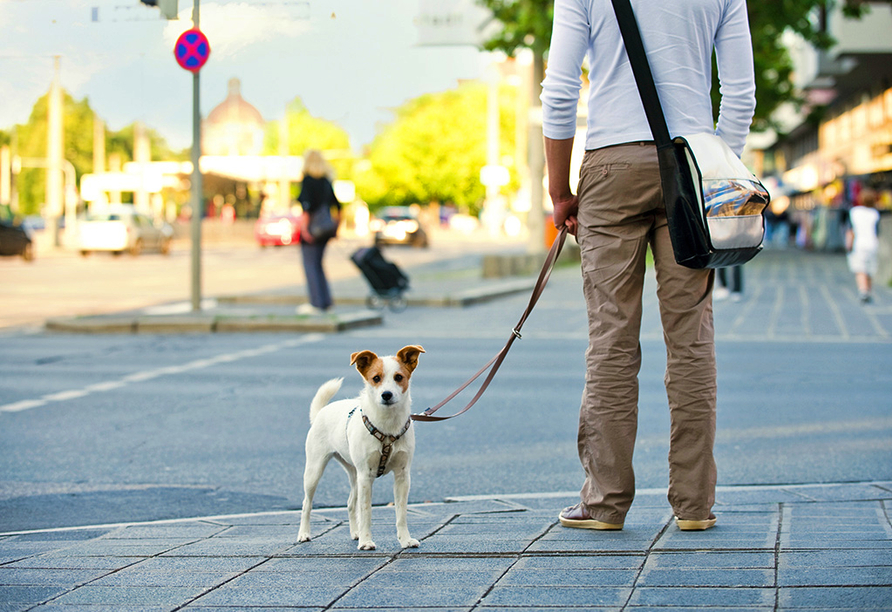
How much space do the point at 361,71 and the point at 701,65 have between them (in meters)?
3.22

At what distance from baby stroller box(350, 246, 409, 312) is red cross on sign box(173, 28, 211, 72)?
13.6 ft

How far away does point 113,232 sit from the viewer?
39812mm

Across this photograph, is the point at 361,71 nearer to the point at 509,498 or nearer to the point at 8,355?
the point at 509,498

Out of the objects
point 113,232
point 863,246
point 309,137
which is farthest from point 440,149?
point 863,246

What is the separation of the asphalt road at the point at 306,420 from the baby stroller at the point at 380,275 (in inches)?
148

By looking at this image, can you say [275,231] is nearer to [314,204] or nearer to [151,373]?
[314,204]

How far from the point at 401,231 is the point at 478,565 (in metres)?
48.2

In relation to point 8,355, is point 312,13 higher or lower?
higher

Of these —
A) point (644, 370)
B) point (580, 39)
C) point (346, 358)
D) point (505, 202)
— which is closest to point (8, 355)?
point (346, 358)

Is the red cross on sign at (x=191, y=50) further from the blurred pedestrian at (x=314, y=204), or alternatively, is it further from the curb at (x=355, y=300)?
the curb at (x=355, y=300)

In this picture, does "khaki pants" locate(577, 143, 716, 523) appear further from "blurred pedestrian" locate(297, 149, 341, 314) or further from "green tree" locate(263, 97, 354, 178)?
"green tree" locate(263, 97, 354, 178)

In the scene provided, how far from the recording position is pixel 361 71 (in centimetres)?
686

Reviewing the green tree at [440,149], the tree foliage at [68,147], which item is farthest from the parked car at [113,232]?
the tree foliage at [68,147]

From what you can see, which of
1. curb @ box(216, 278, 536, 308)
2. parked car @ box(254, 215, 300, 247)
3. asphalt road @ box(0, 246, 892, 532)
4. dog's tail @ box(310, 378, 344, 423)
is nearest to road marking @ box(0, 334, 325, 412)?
asphalt road @ box(0, 246, 892, 532)
